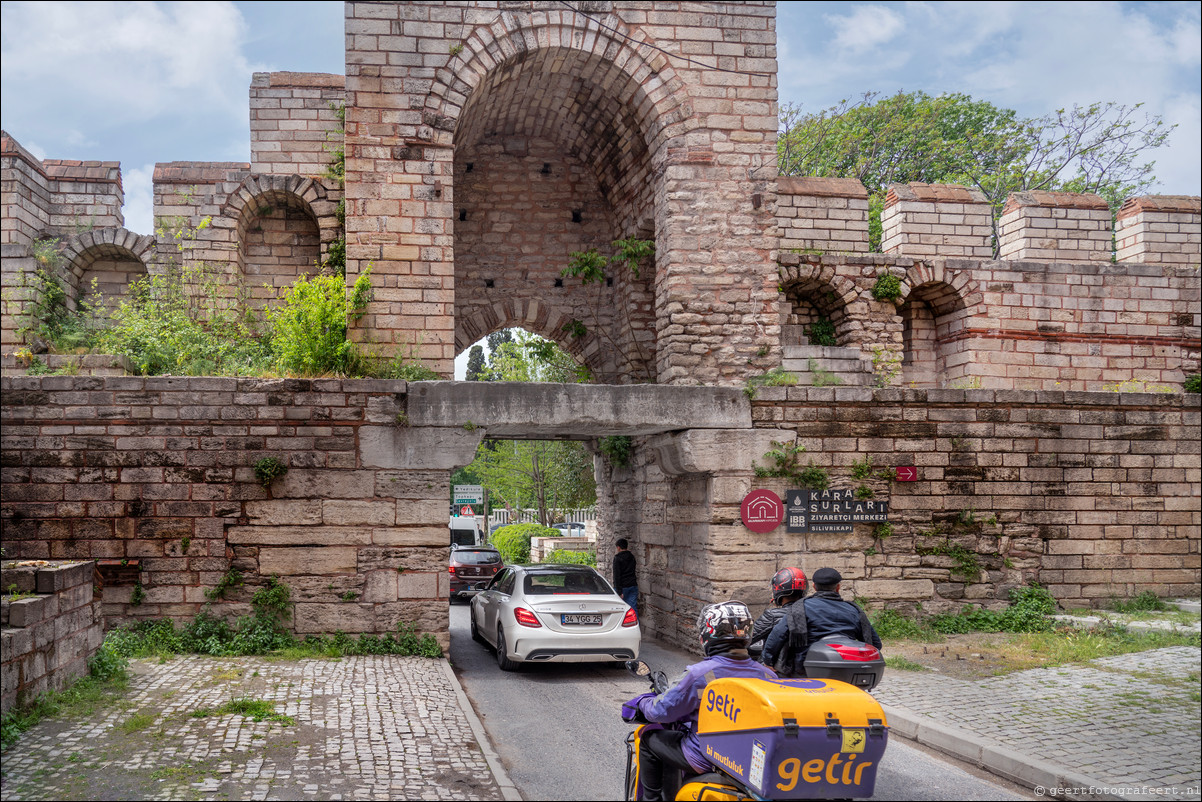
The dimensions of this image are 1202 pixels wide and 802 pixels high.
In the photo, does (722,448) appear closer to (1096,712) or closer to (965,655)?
(965,655)

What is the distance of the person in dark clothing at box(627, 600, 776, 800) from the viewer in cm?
434

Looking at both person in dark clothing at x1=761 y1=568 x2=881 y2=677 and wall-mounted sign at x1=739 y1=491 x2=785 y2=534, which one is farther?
wall-mounted sign at x1=739 y1=491 x2=785 y2=534

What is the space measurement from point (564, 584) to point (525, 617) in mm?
855

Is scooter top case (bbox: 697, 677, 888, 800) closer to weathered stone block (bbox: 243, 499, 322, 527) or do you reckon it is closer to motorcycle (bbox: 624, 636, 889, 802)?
motorcycle (bbox: 624, 636, 889, 802)

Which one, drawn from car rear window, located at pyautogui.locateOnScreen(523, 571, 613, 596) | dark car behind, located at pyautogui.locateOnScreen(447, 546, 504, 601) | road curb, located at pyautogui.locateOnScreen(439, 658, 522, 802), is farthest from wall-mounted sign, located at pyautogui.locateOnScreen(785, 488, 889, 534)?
dark car behind, located at pyautogui.locateOnScreen(447, 546, 504, 601)

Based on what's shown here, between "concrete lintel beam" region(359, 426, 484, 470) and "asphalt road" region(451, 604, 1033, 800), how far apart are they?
2.47 meters

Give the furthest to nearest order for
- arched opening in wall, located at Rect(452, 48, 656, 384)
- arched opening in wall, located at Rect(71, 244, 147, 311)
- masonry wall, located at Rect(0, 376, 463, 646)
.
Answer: arched opening in wall, located at Rect(452, 48, 656, 384)
arched opening in wall, located at Rect(71, 244, 147, 311)
masonry wall, located at Rect(0, 376, 463, 646)

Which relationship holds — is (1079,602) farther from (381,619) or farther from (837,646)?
(381,619)

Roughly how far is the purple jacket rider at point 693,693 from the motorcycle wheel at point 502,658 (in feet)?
20.1

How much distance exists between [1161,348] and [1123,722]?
9.02 meters

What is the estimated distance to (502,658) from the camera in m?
10.5

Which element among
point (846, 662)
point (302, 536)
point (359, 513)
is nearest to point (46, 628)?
point (302, 536)

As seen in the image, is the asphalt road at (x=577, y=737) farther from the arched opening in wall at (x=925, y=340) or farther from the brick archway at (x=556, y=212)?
the arched opening in wall at (x=925, y=340)

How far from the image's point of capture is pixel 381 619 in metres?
10.1
